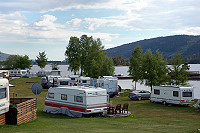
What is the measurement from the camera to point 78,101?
787 inches

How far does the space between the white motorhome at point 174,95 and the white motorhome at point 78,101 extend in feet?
37.3

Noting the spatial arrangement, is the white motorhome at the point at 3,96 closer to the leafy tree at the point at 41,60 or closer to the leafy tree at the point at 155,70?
the leafy tree at the point at 155,70

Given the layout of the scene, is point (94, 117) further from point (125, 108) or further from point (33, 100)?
point (33, 100)

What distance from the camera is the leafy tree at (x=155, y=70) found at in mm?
39812

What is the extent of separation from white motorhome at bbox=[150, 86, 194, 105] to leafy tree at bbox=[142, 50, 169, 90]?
29.3 feet

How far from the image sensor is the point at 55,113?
70.4ft

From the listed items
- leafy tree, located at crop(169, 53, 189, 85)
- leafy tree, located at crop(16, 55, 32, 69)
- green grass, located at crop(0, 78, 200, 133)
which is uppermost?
leafy tree, located at crop(16, 55, 32, 69)

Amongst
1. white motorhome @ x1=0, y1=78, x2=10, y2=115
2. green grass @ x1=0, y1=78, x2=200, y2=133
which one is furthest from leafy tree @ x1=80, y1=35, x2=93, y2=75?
white motorhome @ x1=0, y1=78, x2=10, y2=115

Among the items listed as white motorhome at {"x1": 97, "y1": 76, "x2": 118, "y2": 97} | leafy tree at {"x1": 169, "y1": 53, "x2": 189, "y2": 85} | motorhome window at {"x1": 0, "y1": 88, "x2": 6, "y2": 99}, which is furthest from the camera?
leafy tree at {"x1": 169, "y1": 53, "x2": 189, "y2": 85}

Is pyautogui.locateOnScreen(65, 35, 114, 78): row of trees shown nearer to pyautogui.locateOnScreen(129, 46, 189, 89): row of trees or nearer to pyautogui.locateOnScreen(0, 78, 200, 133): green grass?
pyautogui.locateOnScreen(129, 46, 189, 89): row of trees

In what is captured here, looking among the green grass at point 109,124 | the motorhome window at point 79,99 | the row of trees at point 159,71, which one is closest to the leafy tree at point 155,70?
the row of trees at point 159,71

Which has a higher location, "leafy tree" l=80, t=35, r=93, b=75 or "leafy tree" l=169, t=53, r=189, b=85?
"leafy tree" l=80, t=35, r=93, b=75

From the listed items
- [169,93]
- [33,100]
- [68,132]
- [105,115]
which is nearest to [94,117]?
[105,115]

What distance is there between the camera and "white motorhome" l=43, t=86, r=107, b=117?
19562mm
